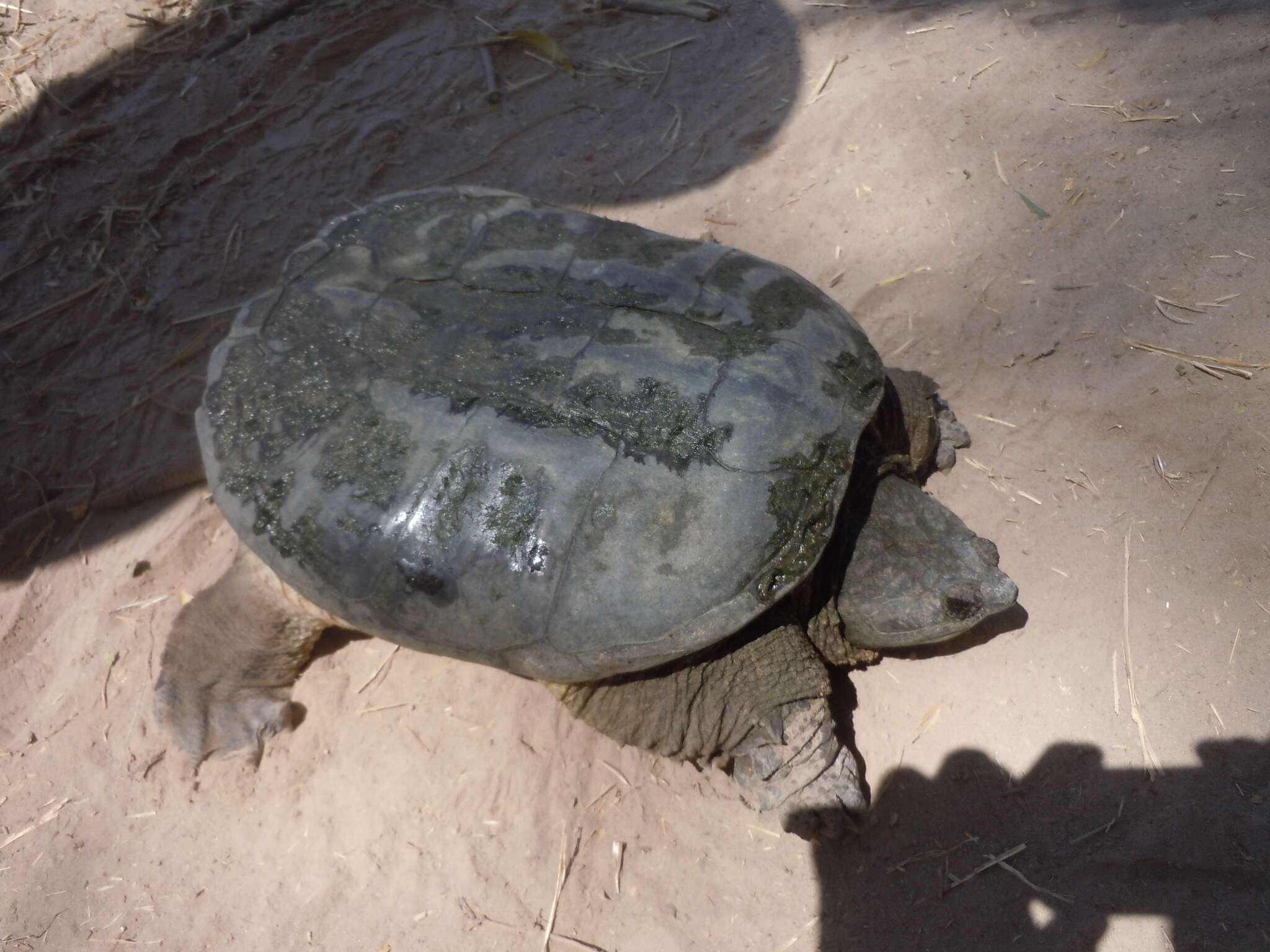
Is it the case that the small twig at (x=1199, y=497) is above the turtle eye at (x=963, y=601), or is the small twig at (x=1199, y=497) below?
below

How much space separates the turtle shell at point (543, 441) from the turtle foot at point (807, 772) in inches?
19.5

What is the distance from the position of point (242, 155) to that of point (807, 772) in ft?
14.3

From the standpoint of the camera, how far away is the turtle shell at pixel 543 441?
72.7 inches

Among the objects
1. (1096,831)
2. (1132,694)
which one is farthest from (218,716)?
(1132,694)

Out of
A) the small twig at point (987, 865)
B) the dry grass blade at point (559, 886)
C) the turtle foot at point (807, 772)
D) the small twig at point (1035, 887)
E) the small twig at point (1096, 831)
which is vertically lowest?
the small twig at point (1035, 887)

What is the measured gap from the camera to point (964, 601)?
2.01 meters

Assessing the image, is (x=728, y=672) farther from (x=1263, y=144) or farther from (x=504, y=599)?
(x=1263, y=144)

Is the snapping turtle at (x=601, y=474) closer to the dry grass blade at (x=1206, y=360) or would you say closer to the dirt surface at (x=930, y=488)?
the dirt surface at (x=930, y=488)

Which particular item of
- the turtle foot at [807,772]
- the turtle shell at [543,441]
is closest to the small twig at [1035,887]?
the turtle foot at [807,772]

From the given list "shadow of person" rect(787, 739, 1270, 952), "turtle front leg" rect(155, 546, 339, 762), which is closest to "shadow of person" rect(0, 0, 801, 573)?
"turtle front leg" rect(155, 546, 339, 762)

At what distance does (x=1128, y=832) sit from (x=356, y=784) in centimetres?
240

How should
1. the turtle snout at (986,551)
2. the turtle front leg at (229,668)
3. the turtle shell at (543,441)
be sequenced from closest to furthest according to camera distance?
the turtle shell at (543,441)
the turtle snout at (986,551)
the turtle front leg at (229,668)

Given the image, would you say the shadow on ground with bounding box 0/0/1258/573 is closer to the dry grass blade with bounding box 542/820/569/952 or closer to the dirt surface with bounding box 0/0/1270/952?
the dirt surface with bounding box 0/0/1270/952

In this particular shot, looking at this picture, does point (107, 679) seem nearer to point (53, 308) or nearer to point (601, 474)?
point (53, 308)
